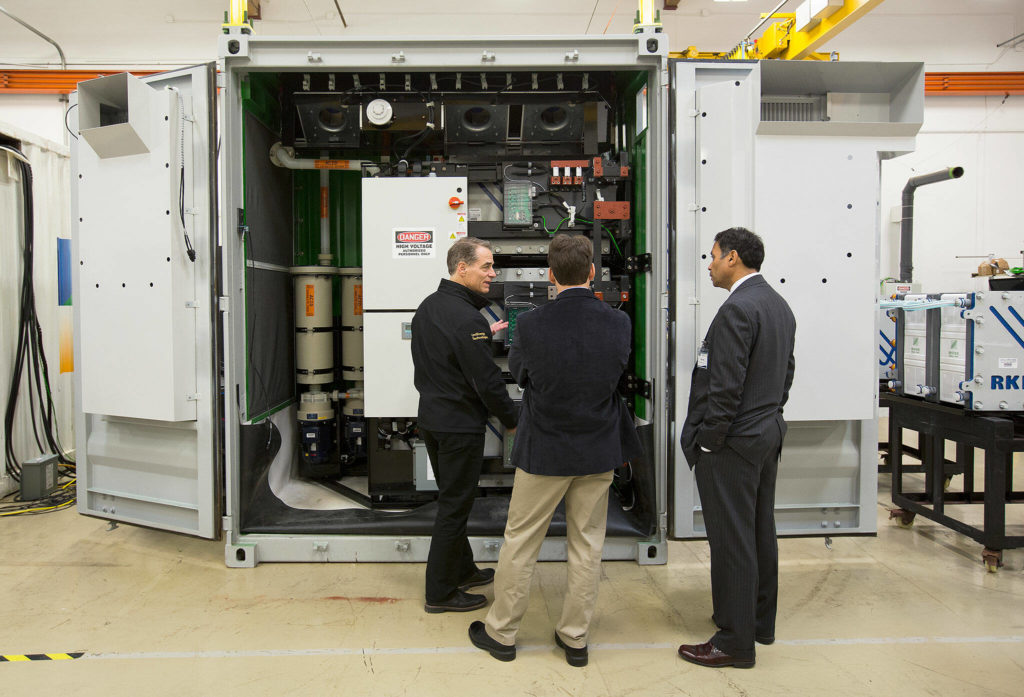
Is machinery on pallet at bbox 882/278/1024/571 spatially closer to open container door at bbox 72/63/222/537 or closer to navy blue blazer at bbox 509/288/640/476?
navy blue blazer at bbox 509/288/640/476

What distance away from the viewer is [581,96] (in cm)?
354

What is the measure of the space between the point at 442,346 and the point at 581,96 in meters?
1.96

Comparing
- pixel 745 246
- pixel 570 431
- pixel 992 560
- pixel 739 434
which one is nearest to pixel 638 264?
pixel 745 246

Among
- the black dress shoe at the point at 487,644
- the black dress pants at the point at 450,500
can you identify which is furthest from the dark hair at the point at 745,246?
the black dress shoe at the point at 487,644

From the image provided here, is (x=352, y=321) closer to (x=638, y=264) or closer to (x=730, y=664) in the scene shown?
(x=638, y=264)

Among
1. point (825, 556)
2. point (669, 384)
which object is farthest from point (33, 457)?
point (825, 556)

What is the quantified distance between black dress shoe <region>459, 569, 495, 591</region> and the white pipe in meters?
2.40

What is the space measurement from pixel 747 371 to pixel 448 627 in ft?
5.15

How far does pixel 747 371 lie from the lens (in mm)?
2082

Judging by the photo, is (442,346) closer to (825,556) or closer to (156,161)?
(156,161)

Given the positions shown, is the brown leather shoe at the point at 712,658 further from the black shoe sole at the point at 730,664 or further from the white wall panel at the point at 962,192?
the white wall panel at the point at 962,192

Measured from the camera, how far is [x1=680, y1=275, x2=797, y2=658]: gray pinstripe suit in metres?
2.05

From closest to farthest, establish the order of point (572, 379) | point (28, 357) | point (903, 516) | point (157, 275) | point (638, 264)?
point (572, 379)
point (157, 275)
point (638, 264)
point (903, 516)
point (28, 357)

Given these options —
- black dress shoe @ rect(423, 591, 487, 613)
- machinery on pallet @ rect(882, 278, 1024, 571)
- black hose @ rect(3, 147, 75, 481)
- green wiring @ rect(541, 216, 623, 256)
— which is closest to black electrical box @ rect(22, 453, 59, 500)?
black hose @ rect(3, 147, 75, 481)
